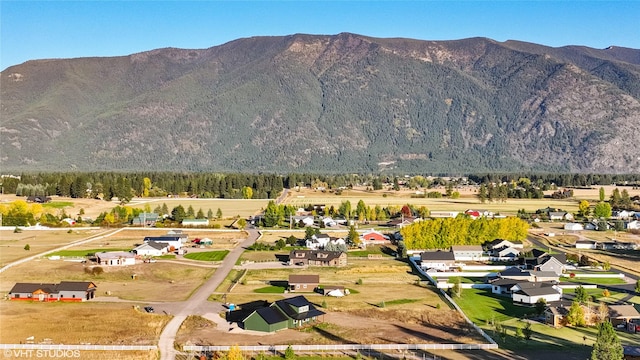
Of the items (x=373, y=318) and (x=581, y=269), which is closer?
(x=373, y=318)

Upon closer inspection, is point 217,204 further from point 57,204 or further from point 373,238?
point 373,238

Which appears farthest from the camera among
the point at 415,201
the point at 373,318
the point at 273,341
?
the point at 415,201

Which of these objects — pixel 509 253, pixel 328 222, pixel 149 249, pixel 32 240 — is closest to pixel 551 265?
pixel 509 253

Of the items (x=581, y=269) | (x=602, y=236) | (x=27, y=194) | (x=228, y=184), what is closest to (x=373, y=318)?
(x=581, y=269)

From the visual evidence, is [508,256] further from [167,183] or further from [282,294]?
[167,183]

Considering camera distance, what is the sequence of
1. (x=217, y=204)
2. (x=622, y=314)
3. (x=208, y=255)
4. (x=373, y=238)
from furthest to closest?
(x=217, y=204) < (x=373, y=238) < (x=208, y=255) < (x=622, y=314)

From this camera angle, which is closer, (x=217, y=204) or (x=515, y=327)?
(x=515, y=327)

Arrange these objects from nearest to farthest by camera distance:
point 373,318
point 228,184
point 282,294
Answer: point 373,318 < point 282,294 < point 228,184
